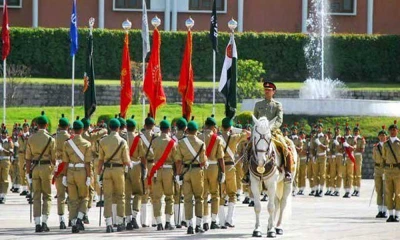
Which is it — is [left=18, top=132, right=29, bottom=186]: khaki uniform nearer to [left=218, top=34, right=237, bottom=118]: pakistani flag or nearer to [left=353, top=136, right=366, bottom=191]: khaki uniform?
[left=218, top=34, right=237, bottom=118]: pakistani flag

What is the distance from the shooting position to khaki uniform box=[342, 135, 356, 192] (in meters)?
35.8

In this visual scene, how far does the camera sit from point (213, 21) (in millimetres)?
35875

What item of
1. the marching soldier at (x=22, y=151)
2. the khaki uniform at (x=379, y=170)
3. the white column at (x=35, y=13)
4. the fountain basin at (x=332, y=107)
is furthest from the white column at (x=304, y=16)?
the khaki uniform at (x=379, y=170)

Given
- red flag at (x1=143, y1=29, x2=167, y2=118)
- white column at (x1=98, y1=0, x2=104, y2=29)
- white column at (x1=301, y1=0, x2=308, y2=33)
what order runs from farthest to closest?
1. white column at (x1=301, y1=0, x2=308, y2=33)
2. white column at (x1=98, y1=0, x2=104, y2=29)
3. red flag at (x1=143, y1=29, x2=167, y2=118)

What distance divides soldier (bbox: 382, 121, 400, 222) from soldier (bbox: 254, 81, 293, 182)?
11.8ft

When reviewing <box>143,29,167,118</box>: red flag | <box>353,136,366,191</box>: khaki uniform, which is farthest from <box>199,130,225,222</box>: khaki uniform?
<box>353,136,366,191</box>: khaki uniform

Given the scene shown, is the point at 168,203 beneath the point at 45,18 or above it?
beneath

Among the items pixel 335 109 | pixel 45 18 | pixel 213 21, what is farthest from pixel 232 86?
pixel 45 18

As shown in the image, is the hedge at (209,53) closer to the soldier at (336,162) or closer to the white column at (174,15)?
the white column at (174,15)

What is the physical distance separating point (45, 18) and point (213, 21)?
96.7 feet

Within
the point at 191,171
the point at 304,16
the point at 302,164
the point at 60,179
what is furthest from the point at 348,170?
the point at 304,16

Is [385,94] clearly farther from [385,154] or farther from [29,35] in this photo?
[385,154]

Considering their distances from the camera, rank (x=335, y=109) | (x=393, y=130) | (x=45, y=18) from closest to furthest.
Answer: (x=393, y=130), (x=335, y=109), (x=45, y=18)

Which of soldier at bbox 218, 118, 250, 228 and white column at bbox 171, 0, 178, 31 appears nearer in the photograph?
soldier at bbox 218, 118, 250, 228
